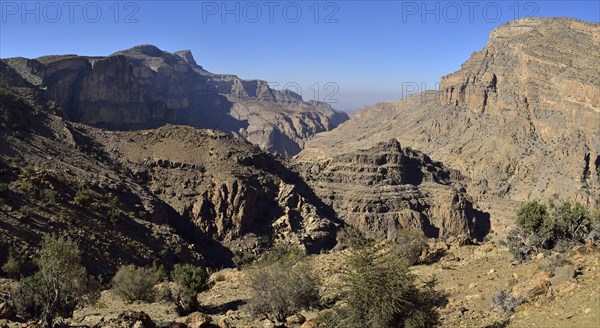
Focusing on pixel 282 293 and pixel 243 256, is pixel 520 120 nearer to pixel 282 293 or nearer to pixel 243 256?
pixel 243 256

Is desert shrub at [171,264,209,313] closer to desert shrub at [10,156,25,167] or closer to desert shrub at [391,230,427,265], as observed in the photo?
desert shrub at [391,230,427,265]

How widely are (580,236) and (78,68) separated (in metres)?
134

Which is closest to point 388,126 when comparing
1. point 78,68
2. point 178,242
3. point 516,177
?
point 516,177

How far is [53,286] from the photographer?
64.4 feet

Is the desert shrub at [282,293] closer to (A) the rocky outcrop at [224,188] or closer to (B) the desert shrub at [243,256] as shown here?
(B) the desert shrub at [243,256]

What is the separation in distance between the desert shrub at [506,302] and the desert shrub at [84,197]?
35319 mm

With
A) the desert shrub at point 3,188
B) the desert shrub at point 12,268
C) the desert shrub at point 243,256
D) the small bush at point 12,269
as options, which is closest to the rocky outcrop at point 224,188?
the desert shrub at point 243,256

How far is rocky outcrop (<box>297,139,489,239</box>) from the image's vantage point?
227 feet

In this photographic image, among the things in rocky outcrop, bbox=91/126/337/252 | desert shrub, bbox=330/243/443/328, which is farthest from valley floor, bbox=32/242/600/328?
rocky outcrop, bbox=91/126/337/252

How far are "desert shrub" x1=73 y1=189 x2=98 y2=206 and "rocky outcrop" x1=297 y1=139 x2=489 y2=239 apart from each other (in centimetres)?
3582

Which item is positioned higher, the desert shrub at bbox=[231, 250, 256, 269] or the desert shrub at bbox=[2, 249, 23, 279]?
the desert shrub at bbox=[2, 249, 23, 279]

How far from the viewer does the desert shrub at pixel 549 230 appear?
73.6 ft

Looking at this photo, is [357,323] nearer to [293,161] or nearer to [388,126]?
[293,161]

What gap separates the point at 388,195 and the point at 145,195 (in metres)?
36.4
